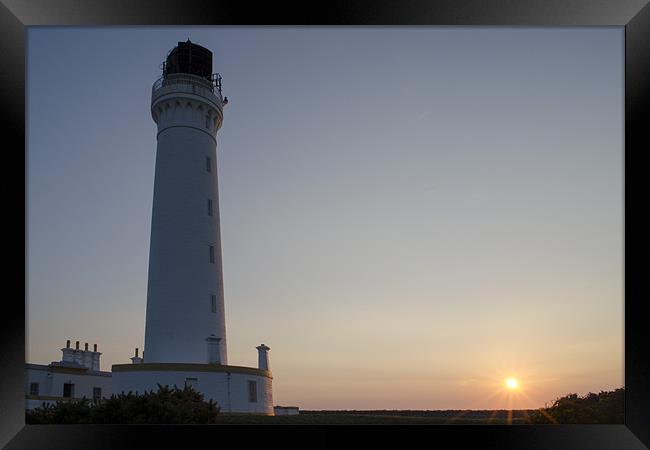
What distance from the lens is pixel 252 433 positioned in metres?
4.29

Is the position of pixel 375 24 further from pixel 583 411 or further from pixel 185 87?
pixel 185 87

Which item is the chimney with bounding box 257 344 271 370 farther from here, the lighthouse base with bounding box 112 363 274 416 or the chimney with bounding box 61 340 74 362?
the chimney with bounding box 61 340 74 362

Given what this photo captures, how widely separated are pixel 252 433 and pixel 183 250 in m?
13.2

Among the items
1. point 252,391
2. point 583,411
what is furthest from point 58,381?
point 583,411

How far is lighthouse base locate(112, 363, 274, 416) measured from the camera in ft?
50.9

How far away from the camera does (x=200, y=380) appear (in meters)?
15.7

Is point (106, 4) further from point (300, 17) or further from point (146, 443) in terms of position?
point (146, 443)

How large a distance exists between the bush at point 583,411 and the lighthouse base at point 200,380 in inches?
322

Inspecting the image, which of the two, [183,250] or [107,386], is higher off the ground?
[183,250]

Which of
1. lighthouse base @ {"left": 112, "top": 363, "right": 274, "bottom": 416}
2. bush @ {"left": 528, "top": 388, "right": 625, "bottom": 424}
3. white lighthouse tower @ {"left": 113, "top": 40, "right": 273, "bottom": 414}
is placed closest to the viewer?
bush @ {"left": 528, "top": 388, "right": 625, "bottom": 424}

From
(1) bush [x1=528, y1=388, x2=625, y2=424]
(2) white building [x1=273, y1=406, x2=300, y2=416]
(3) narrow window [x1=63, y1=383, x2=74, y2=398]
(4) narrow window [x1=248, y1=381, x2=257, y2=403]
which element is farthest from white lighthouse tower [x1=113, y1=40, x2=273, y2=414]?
(1) bush [x1=528, y1=388, x2=625, y2=424]

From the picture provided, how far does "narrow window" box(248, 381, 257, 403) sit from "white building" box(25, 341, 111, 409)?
5.31m

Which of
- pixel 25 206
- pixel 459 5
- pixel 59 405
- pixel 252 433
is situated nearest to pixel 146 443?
pixel 252 433

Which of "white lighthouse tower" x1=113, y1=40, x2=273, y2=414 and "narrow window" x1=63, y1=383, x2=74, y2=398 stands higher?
"white lighthouse tower" x1=113, y1=40, x2=273, y2=414
